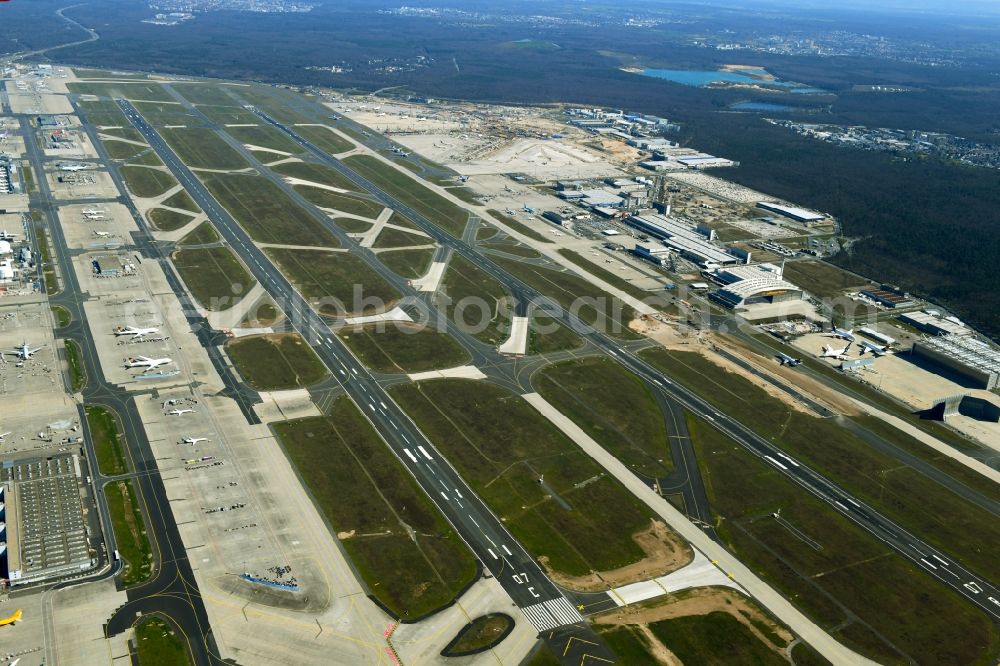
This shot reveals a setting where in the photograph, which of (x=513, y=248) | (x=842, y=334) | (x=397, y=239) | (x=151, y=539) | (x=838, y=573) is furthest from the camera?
(x=397, y=239)

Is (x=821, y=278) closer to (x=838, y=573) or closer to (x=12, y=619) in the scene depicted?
(x=838, y=573)

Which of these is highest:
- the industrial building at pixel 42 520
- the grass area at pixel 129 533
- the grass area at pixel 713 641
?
the industrial building at pixel 42 520

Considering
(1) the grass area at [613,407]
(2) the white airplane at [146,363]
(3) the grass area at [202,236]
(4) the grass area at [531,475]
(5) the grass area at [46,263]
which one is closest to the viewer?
(4) the grass area at [531,475]

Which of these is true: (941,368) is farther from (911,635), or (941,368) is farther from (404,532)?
(404,532)

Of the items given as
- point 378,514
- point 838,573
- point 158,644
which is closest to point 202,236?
point 378,514

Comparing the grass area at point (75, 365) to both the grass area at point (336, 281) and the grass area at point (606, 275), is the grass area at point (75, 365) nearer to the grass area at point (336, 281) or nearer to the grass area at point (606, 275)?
the grass area at point (336, 281)

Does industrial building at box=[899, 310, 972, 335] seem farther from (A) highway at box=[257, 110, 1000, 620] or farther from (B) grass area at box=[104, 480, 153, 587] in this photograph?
(B) grass area at box=[104, 480, 153, 587]

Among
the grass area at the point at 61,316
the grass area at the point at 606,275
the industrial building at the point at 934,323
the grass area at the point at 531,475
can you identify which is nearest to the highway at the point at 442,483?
the grass area at the point at 531,475
